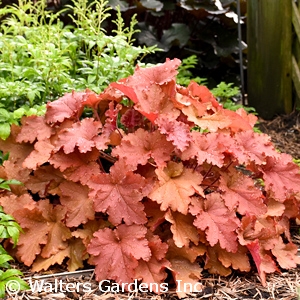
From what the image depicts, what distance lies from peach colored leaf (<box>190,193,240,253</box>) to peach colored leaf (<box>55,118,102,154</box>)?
55 centimetres

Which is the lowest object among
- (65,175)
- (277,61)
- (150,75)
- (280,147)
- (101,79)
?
(280,147)

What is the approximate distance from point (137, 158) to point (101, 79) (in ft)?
2.74

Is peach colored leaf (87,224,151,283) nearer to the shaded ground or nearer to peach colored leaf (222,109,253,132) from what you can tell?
peach colored leaf (222,109,253,132)

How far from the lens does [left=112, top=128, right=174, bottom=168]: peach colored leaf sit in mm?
2086

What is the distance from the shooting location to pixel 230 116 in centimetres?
237

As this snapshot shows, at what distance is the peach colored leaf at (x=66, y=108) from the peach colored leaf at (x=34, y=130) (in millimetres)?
46

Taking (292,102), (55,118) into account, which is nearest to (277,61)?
(292,102)

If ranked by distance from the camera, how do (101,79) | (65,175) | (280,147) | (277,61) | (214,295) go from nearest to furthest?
(214,295)
(65,175)
(101,79)
(280,147)
(277,61)

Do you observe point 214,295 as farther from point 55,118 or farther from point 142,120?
point 55,118

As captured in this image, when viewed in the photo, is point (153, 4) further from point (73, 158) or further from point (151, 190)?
point (151, 190)

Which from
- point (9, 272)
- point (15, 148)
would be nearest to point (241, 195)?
point (9, 272)

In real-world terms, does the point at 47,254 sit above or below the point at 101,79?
below

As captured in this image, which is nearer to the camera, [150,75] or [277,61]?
[150,75]

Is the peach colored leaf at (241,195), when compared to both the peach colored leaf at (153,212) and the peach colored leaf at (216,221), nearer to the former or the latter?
the peach colored leaf at (216,221)
